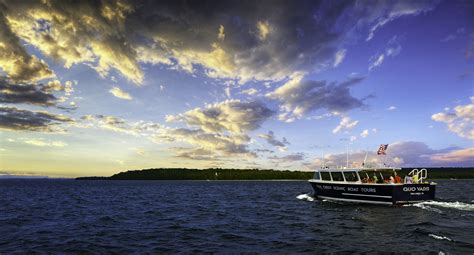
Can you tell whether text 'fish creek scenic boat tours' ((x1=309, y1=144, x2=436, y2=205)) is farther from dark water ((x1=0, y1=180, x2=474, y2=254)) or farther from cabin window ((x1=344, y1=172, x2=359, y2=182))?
Result: dark water ((x1=0, y1=180, x2=474, y2=254))

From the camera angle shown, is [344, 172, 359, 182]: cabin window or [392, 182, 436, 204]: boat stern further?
[344, 172, 359, 182]: cabin window

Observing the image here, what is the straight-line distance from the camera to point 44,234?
23.2 metres

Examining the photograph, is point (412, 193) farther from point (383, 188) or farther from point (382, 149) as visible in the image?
point (382, 149)

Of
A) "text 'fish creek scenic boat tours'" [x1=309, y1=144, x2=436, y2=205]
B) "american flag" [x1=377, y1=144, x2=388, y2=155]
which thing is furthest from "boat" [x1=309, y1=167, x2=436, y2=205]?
"american flag" [x1=377, y1=144, x2=388, y2=155]

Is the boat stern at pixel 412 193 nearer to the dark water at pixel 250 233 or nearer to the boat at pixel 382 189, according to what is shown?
the boat at pixel 382 189

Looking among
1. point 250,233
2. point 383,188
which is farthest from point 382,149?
point 250,233

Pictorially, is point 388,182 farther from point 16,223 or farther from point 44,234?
point 16,223

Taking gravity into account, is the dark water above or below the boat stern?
below

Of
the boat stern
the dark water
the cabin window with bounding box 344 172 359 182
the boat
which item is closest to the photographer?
the dark water

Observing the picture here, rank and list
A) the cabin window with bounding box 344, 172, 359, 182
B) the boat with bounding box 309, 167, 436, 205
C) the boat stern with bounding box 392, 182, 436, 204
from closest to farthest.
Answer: the boat stern with bounding box 392, 182, 436, 204
the boat with bounding box 309, 167, 436, 205
the cabin window with bounding box 344, 172, 359, 182

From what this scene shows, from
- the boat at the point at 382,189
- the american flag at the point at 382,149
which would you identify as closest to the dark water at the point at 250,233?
the boat at the point at 382,189

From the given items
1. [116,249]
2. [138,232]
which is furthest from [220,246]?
[138,232]

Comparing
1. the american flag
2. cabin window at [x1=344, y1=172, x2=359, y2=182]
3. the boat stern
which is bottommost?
the boat stern

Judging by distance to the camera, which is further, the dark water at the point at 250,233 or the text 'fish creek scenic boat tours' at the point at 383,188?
the text 'fish creek scenic boat tours' at the point at 383,188
